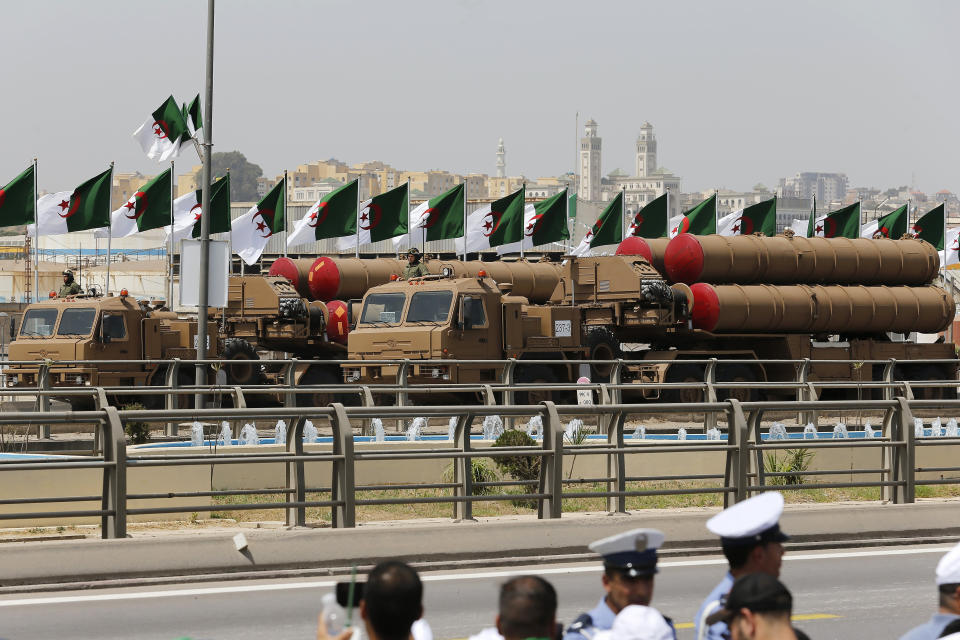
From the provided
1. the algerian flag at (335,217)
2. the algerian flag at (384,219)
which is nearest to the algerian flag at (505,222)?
the algerian flag at (384,219)

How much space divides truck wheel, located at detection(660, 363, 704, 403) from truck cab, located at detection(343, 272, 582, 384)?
2.79m

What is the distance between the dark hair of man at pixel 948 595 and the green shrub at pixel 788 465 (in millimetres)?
11902

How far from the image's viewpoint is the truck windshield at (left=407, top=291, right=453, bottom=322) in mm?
26922

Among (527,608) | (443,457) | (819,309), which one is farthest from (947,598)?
(819,309)

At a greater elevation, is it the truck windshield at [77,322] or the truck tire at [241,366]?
the truck windshield at [77,322]

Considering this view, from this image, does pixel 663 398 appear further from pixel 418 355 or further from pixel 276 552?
pixel 276 552

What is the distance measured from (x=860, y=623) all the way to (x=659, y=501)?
759cm

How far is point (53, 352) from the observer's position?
27.9m

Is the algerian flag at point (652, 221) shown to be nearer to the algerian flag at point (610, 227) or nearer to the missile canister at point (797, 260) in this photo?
the algerian flag at point (610, 227)

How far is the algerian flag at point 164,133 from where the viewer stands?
29.1 meters

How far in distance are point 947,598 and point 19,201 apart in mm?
31436

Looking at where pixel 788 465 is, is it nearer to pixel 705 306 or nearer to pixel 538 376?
pixel 538 376

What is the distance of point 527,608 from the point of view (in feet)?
14.7

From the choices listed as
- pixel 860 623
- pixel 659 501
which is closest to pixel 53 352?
pixel 659 501
